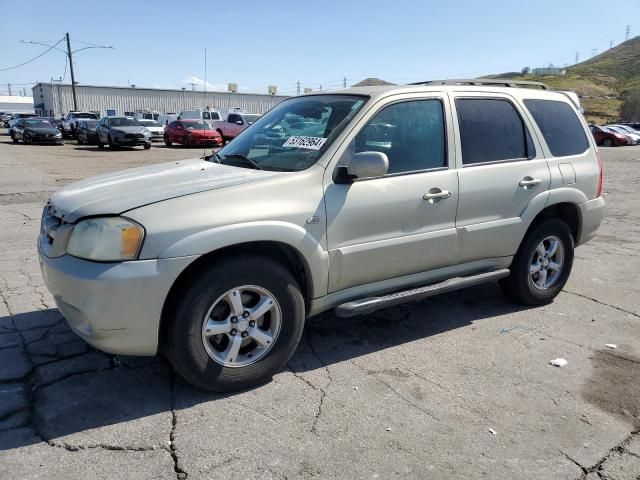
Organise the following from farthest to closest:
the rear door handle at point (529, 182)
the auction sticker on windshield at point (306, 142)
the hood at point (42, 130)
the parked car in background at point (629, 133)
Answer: the parked car in background at point (629, 133) → the hood at point (42, 130) → the rear door handle at point (529, 182) → the auction sticker on windshield at point (306, 142)

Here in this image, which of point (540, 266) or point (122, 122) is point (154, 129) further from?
point (540, 266)

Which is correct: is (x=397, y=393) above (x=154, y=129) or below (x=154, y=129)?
below

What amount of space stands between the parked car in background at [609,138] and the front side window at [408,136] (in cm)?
3734

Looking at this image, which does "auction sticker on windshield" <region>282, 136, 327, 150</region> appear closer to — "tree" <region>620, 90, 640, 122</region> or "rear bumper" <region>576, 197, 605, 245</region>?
"rear bumper" <region>576, 197, 605, 245</region>

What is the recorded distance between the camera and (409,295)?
3.81 m

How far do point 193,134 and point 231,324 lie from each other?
89.2 feet

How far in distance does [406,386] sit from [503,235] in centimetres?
163

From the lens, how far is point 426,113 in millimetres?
4039

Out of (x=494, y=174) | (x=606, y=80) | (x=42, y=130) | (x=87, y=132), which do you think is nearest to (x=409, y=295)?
(x=494, y=174)

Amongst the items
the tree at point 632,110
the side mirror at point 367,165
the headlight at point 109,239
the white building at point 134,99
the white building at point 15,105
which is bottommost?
the headlight at point 109,239

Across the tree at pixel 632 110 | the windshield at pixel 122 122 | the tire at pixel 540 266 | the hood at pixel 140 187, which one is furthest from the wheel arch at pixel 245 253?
the tree at pixel 632 110

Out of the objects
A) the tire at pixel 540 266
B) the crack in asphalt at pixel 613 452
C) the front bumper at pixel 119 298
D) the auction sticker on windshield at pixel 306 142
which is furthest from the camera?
the tire at pixel 540 266

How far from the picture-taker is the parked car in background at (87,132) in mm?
29886

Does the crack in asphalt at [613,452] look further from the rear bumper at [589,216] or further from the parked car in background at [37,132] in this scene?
the parked car in background at [37,132]
